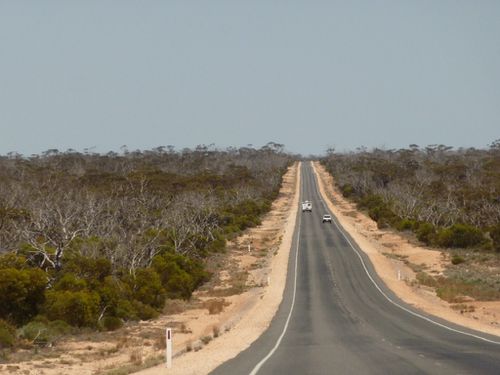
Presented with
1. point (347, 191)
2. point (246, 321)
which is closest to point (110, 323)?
point (246, 321)

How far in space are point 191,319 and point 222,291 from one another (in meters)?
10.7

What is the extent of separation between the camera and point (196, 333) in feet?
97.7

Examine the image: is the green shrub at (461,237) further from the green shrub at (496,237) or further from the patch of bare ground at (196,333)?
the patch of bare ground at (196,333)

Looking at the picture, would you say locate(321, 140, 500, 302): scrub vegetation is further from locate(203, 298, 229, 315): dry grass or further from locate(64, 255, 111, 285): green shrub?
locate(64, 255, 111, 285): green shrub

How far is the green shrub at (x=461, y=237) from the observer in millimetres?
64438

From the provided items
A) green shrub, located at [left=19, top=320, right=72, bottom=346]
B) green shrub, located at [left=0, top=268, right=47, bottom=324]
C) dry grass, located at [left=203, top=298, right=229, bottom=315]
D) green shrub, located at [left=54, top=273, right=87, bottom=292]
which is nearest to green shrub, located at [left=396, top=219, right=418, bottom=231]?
dry grass, located at [left=203, top=298, right=229, bottom=315]

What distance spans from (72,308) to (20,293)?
7.25ft

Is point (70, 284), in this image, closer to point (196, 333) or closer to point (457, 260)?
point (196, 333)

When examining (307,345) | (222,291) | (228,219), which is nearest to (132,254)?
(222,291)

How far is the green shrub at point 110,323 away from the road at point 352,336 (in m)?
6.82

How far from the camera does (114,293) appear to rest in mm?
31516

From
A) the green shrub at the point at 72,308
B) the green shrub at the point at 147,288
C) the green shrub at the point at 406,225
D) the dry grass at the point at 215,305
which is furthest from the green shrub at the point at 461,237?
the green shrub at the point at 72,308

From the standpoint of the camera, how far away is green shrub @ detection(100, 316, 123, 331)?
96.0 ft

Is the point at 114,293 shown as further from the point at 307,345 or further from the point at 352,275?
the point at 352,275
